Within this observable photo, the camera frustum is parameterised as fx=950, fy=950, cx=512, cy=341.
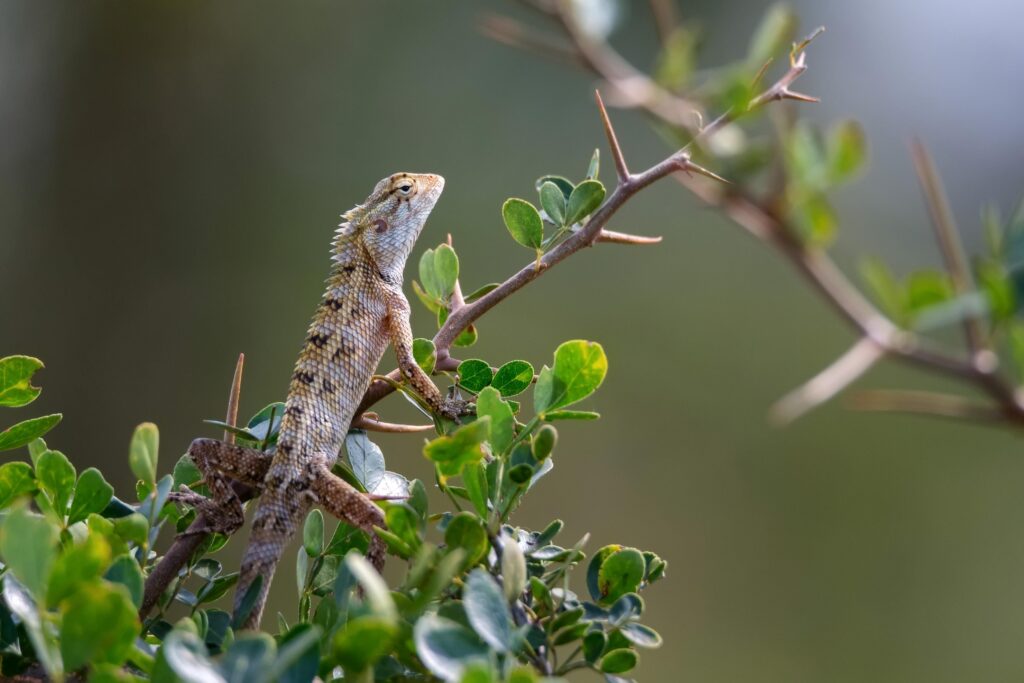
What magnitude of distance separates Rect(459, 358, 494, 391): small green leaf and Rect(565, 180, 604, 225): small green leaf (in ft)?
0.68

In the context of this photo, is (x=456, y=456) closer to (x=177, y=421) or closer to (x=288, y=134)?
(x=177, y=421)

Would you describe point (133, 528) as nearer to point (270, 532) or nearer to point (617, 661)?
point (617, 661)

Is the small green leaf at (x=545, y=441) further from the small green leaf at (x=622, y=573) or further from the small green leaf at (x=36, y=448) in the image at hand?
the small green leaf at (x=36, y=448)

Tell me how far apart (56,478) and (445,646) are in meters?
0.54

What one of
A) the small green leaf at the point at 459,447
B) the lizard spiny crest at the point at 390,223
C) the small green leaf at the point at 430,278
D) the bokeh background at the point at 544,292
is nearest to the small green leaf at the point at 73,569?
the small green leaf at the point at 459,447

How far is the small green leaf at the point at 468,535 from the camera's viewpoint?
0.78 m

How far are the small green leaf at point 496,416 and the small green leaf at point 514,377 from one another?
0.19m

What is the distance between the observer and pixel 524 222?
1.17 meters

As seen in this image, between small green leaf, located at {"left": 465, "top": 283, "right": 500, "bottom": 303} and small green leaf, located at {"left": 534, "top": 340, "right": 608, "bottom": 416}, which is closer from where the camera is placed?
small green leaf, located at {"left": 534, "top": 340, "right": 608, "bottom": 416}

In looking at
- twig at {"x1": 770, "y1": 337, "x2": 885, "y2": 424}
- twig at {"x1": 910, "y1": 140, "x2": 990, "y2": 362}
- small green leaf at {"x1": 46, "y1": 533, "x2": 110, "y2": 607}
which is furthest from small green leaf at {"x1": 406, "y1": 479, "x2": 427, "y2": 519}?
twig at {"x1": 910, "y1": 140, "x2": 990, "y2": 362}

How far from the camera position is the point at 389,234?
6.99 ft

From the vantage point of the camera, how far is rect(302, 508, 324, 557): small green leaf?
1.01 m

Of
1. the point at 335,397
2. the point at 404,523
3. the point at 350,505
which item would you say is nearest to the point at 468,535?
the point at 404,523

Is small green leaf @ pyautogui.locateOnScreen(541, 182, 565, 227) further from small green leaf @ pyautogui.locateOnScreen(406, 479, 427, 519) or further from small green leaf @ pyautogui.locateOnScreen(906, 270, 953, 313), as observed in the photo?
small green leaf @ pyautogui.locateOnScreen(906, 270, 953, 313)
